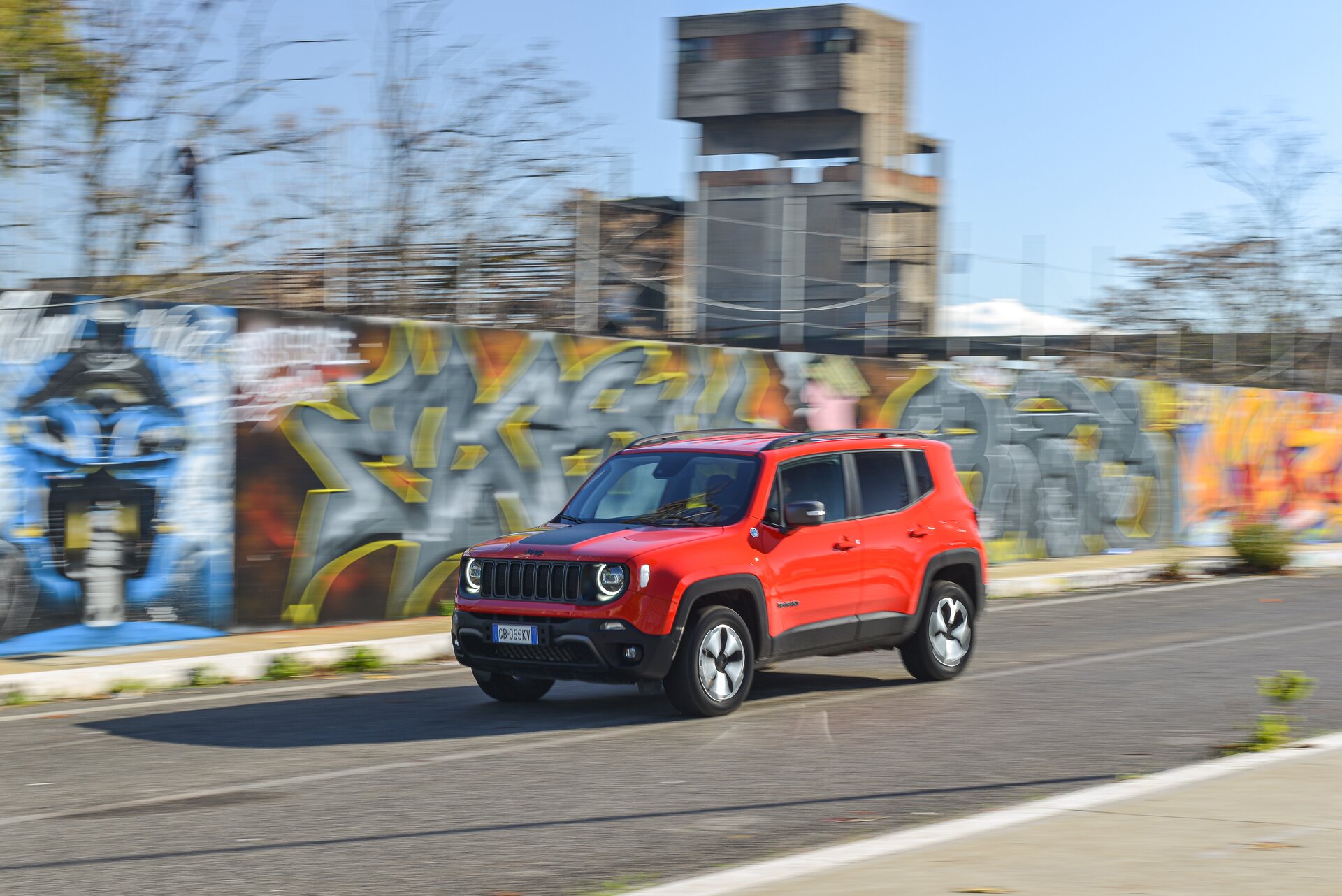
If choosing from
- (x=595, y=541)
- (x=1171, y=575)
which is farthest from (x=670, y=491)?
(x=1171, y=575)

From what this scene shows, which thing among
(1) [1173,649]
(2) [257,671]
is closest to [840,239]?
(1) [1173,649]

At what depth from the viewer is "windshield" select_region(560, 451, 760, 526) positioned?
34.3 ft

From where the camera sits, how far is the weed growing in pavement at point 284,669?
41.0 feet

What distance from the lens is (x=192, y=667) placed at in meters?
12.1

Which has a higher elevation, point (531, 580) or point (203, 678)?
point (531, 580)

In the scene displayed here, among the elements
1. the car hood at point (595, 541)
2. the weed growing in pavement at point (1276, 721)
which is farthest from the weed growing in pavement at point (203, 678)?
the weed growing in pavement at point (1276, 721)

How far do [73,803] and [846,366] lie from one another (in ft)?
49.1

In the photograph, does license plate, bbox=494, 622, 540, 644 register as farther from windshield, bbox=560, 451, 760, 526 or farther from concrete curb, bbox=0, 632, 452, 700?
concrete curb, bbox=0, 632, 452, 700

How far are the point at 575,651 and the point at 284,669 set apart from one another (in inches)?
152

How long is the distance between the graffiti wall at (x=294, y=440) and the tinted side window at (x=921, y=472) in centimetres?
580

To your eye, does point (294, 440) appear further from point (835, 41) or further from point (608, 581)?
point (835, 41)

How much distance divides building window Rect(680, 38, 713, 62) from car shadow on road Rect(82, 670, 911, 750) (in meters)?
38.3

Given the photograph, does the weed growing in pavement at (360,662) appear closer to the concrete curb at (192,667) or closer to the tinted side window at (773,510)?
the concrete curb at (192,667)

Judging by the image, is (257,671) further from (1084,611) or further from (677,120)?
(677,120)
